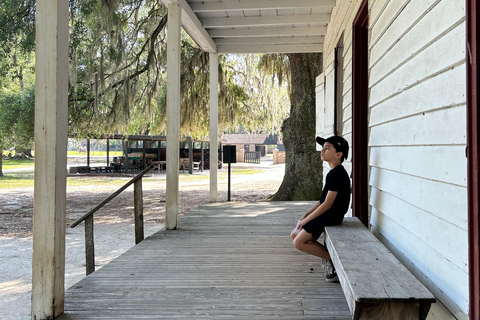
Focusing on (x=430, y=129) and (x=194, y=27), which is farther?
(x=194, y=27)

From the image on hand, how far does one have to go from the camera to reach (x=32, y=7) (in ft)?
29.5

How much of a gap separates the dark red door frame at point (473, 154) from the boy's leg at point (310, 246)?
1.62 meters

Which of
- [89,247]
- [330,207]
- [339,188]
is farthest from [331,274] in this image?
[89,247]

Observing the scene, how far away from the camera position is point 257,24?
6168 mm

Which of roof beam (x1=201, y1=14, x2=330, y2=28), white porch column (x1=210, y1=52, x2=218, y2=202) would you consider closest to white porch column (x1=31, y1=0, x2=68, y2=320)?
roof beam (x1=201, y1=14, x2=330, y2=28)

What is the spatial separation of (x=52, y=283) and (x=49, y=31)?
142 centimetres

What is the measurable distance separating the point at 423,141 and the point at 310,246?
135 centimetres

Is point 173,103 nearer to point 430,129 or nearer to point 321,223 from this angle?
point 321,223

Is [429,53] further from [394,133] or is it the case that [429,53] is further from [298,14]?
[298,14]

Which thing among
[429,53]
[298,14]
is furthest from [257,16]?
[429,53]

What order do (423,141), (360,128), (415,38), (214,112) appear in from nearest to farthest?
(423,141), (415,38), (360,128), (214,112)

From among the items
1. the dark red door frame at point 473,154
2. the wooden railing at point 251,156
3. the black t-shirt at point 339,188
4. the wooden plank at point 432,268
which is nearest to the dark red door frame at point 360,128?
the black t-shirt at point 339,188

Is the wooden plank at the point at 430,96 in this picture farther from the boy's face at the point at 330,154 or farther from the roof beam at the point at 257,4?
the roof beam at the point at 257,4

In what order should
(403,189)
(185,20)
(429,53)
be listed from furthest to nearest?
(185,20), (403,189), (429,53)
